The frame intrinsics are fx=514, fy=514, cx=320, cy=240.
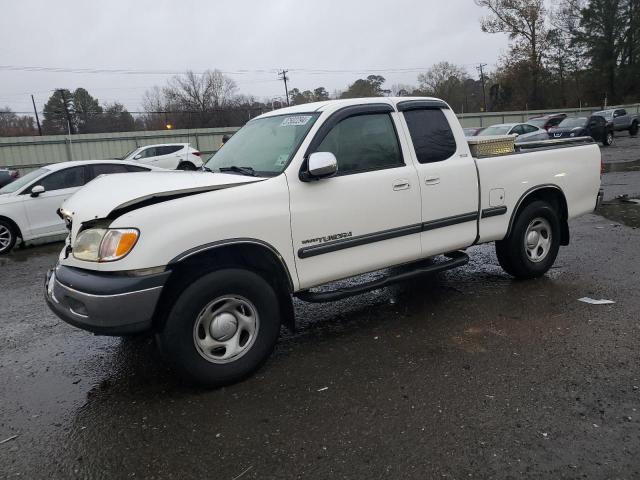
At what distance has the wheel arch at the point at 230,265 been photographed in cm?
344

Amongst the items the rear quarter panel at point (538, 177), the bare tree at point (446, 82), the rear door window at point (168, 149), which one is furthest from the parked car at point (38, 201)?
the bare tree at point (446, 82)

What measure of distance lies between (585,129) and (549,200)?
2249cm

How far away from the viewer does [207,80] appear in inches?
2616

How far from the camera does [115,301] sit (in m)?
3.19

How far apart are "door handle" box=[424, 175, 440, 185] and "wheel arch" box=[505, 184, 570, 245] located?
1.18 meters

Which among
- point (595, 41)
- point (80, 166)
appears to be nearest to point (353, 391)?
point (80, 166)

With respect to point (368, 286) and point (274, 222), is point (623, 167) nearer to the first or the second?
point (368, 286)

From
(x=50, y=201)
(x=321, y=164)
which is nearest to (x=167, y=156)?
(x=50, y=201)

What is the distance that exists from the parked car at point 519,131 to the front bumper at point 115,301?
62.6ft

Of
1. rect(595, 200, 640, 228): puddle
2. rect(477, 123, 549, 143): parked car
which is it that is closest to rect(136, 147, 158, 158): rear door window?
rect(477, 123, 549, 143): parked car

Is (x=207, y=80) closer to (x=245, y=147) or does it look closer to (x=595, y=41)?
(x=595, y=41)

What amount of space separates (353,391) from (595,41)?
61.6 metres

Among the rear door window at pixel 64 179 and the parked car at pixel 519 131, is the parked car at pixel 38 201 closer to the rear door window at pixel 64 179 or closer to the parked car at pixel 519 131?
the rear door window at pixel 64 179

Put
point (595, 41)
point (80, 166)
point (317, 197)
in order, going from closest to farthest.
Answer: point (317, 197) < point (80, 166) < point (595, 41)
